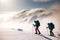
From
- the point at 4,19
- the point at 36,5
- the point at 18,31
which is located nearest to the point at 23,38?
the point at 18,31

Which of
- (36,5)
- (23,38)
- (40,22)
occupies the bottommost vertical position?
(23,38)

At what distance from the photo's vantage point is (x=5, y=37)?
1.54 metres

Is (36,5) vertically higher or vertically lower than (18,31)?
higher

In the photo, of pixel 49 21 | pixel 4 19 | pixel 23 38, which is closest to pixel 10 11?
pixel 4 19

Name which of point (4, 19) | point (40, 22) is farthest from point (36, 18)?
point (4, 19)

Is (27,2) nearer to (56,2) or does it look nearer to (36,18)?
(36,18)

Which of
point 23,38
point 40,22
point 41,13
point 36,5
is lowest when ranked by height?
point 23,38

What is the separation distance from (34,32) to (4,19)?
0.42 m

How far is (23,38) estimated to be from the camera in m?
1.55

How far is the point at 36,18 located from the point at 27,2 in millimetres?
241

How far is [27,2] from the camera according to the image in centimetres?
162

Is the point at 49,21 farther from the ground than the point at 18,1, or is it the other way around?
the point at 18,1

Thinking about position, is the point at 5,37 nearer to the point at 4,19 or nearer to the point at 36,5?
the point at 4,19

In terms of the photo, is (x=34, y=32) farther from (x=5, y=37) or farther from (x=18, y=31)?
(x=5, y=37)
